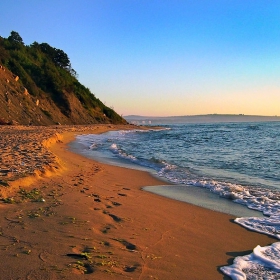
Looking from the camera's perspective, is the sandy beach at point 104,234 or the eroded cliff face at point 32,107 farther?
the eroded cliff face at point 32,107

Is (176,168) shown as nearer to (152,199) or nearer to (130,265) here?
(152,199)

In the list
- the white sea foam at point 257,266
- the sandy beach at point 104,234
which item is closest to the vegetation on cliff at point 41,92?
the sandy beach at point 104,234

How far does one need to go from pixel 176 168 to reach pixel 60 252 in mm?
7691

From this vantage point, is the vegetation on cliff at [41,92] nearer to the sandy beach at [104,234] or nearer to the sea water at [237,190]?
the sea water at [237,190]

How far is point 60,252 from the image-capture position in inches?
123

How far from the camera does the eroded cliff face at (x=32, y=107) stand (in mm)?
25812

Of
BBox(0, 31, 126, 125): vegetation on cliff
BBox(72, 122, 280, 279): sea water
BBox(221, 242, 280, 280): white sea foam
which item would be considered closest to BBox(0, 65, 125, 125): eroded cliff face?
BBox(0, 31, 126, 125): vegetation on cliff

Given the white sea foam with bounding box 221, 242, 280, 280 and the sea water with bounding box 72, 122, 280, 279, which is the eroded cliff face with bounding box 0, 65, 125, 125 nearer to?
the sea water with bounding box 72, 122, 280, 279

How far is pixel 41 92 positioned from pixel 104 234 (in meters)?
34.0

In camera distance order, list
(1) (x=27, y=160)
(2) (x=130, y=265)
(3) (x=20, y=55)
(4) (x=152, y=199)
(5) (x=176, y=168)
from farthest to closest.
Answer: (3) (x=20, y=55) → (5) (x=176, y=168) → (1) (x=27, y=160) → (4) (x=152, y=199) → (2) (x=130, y=265)

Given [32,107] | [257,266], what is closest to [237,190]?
[257,266]

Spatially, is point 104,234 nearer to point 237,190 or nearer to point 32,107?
point 237,190

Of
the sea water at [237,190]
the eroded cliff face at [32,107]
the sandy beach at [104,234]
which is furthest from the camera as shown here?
the eroded cliff face at [32,107]

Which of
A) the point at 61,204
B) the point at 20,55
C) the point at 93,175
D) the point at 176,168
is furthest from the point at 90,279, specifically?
the point at 20,55
